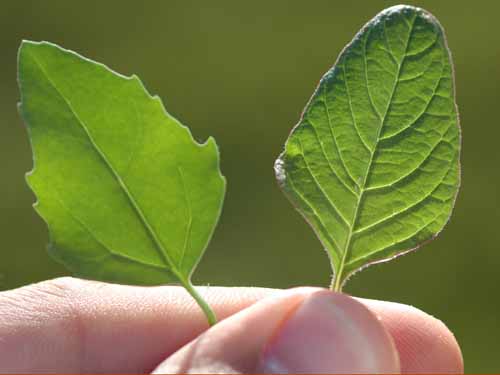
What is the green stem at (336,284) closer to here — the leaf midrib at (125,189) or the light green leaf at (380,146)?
the light green leaf at (380,146)

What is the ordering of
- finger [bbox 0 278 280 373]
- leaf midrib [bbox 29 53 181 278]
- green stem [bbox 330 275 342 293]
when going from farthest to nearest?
finger [bbox 0 278 280 373]
green stem [bbox 330 275 342 293]
leaf midrib [bbox 29 53 181 278]

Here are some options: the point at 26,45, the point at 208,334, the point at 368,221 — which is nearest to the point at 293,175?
the point at 368,221

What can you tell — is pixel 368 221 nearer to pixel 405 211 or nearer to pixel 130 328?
pixel 405 211

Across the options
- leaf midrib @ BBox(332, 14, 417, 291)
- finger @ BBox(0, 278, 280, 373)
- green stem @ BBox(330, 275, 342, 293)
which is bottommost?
finger @ BBox(0, 278, 280, 373)

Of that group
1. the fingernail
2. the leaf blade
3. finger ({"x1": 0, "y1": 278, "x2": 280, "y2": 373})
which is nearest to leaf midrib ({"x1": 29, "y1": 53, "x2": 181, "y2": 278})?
the leaf blade

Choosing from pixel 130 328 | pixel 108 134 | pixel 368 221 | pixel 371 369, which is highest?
pixel 108 134

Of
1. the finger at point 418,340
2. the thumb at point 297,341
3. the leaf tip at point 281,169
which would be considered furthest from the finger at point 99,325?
the leaf tip at point 281,169

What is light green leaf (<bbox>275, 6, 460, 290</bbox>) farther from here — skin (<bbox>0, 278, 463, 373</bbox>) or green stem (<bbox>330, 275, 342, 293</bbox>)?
skin (<bbox>0, 278, 463, 373</bbox>)

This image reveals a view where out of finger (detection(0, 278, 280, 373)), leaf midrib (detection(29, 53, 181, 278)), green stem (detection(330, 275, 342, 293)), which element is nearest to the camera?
leaf midrib (detection(29, 53, 181, 278))
